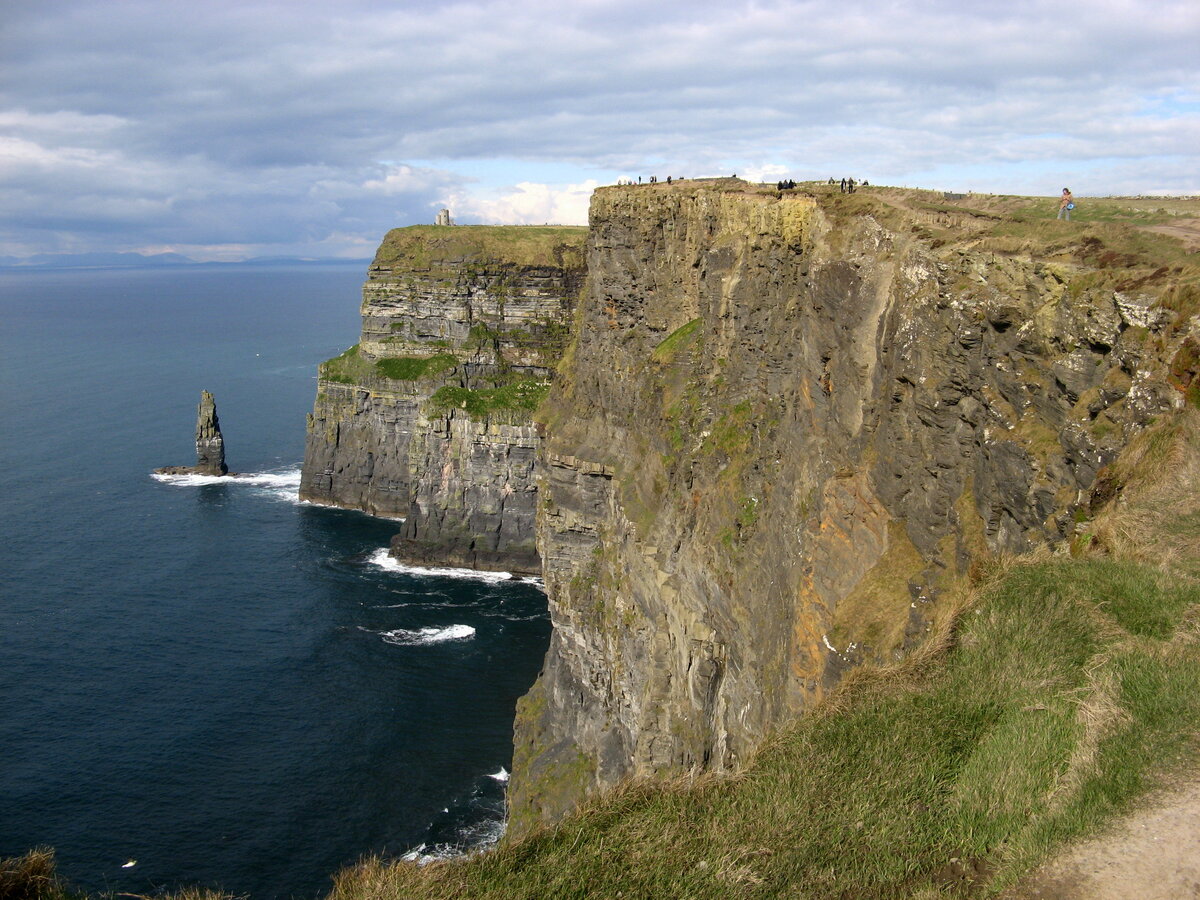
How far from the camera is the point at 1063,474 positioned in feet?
60.6

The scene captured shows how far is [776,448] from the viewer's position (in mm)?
30750

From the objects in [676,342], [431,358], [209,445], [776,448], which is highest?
[676,342]

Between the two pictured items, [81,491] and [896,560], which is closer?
[896,560]

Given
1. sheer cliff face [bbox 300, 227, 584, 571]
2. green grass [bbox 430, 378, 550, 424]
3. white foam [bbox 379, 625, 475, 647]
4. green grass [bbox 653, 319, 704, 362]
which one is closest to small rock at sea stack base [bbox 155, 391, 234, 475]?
sheer cliff face [bbox 300, 227, 584, 571]

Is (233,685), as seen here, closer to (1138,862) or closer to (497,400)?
(497,400)

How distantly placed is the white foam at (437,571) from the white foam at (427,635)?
1437cm

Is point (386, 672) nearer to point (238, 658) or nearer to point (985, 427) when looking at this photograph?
point (238, 658)

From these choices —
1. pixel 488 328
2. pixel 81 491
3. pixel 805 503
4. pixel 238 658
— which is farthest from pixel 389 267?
pixel 805 503

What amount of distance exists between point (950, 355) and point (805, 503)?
7.17m

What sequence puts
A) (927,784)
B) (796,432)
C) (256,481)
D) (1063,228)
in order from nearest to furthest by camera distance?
(927,784) → (1063,228) → (796,432) → (256,481)

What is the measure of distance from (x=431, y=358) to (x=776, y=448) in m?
87.4

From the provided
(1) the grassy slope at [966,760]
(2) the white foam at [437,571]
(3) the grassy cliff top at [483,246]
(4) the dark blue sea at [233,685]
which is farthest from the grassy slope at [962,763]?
(3) the grassy cliff top at [483,246]

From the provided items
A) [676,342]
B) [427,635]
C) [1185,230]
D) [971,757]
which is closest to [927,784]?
[971,757]

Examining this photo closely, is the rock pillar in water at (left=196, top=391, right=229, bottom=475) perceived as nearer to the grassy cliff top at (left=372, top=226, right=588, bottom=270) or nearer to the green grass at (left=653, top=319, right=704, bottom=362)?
the grassy cliff top at (left=372, top=226, right=588, bottom=270)
